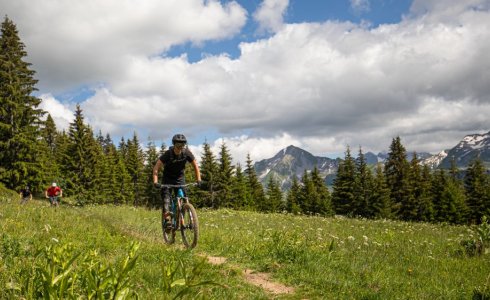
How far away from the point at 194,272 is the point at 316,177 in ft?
229

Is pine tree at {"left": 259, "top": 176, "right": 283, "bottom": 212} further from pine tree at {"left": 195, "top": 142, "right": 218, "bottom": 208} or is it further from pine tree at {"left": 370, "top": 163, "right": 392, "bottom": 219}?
pine tree at {"left": 370, "top": 163, "right": 392, "bottom": 219}


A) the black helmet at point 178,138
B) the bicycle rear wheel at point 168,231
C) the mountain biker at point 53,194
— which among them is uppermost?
the black helmet at point 178,138

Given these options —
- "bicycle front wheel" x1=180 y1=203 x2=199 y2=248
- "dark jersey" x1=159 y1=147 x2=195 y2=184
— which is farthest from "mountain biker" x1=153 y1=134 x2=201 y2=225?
"bicycle front wheel" x1=180 y1=203 x2=199 y2=248

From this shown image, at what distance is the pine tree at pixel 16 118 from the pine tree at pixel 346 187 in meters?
40.9

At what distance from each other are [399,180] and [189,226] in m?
53.4

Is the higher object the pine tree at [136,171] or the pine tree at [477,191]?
the pine tree at [136,171]

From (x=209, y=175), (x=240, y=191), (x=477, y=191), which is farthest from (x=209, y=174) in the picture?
(x=477, y=191)

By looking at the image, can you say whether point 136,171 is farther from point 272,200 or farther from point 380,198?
point 380,198

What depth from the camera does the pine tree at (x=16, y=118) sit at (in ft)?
118

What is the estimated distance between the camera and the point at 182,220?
9430 mm

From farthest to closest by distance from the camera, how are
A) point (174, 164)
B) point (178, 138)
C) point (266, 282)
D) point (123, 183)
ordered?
point (123, 183) → point (174, 164) → point (178, 138) → point (266, 282)

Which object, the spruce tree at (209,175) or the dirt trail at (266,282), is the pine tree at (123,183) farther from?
the dirt trail at (266,282)

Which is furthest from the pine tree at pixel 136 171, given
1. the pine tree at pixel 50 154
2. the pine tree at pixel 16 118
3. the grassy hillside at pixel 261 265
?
the grassy hillside at pixel 261 265

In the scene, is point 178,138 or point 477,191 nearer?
point 178,138
